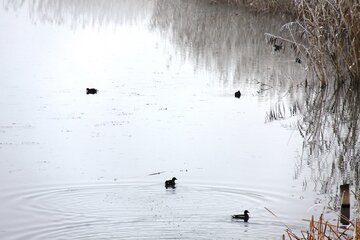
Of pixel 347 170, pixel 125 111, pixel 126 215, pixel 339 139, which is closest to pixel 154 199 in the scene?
pixel 126 215

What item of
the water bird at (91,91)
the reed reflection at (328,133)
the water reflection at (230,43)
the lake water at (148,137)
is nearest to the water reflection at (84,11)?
the water reflection at (230,43)

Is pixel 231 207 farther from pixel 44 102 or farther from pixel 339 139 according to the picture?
pixel 44 102

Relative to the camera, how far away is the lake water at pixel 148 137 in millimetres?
5172

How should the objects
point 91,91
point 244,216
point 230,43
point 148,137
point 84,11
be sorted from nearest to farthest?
point 244,216, point 148,137, point 91,91, point 230,43, point 84,11

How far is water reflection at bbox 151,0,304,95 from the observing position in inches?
426

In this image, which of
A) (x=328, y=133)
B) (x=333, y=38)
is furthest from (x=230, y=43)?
(x=328, y=133)

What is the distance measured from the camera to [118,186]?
5887mm

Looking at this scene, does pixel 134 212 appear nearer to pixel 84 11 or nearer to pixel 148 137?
pixel 148 137

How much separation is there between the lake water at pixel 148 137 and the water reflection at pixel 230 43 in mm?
35

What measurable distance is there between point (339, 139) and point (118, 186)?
241 centimetres

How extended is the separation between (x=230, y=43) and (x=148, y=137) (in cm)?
604

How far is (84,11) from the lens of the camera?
1809 cm

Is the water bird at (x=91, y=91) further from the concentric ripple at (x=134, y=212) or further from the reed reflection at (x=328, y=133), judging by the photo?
the concentric ripple at (x=134, y=212)

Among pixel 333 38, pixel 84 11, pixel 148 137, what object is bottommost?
pixel 148 137
